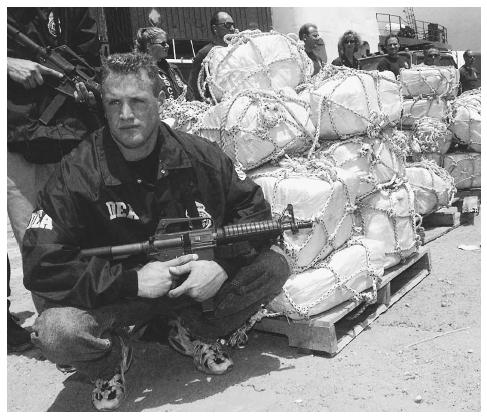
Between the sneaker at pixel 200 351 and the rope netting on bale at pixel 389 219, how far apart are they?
1.29 metres

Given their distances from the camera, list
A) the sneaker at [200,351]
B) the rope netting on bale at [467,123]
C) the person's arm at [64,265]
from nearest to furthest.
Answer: the person's arm at [64,265]
the sneaker at [200,351]
the rope netting on bale at [467,123]

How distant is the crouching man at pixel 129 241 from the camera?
2010mm

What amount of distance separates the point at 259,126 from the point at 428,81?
3006 mm

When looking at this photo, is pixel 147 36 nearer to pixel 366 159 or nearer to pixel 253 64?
pixel 253 64

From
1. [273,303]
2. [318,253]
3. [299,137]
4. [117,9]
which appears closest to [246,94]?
[299,137]

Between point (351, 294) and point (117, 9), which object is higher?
point (117, 9)

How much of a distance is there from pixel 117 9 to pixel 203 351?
10469 millimetres

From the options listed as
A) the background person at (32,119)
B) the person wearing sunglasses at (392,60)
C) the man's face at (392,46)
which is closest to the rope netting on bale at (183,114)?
the background person at (32,119)

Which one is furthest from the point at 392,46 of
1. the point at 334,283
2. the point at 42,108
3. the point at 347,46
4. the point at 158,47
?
the point at 42,108

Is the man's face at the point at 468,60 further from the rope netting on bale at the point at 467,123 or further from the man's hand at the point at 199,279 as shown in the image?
the man's hand at the point at 199,279

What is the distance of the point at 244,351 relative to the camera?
105 inches

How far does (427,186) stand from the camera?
4.57 metres

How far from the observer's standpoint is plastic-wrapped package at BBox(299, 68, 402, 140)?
296cm
